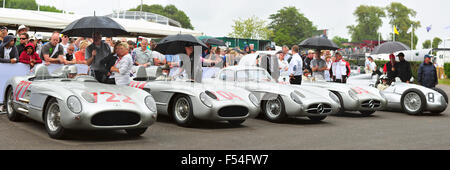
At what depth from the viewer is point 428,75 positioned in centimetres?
→ 1312

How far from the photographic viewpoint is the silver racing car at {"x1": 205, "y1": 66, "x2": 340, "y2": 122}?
29.8ft

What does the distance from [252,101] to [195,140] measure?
2.04 metres

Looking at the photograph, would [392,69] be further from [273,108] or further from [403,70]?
[273,108]

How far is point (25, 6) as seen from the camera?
377ft

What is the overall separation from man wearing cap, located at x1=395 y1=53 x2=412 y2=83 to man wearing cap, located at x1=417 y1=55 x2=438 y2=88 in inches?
13.2

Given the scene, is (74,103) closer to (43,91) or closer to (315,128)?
(43,91)

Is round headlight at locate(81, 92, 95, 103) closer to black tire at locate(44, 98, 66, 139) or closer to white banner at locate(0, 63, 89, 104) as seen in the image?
black tire at locate(44, 98, 66, 139)

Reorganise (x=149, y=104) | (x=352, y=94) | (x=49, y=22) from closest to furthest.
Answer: (x=149, y=104), (x=352, y=94), (x=49, y=22)

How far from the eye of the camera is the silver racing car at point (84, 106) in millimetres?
6156

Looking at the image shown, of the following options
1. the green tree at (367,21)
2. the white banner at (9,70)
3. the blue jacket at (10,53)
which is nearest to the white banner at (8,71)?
the white banner at (9,70)

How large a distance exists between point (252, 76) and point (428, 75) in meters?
6.01

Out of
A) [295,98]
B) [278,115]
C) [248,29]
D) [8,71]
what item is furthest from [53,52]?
[248,29]

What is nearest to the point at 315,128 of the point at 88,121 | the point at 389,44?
the point at 88,121
